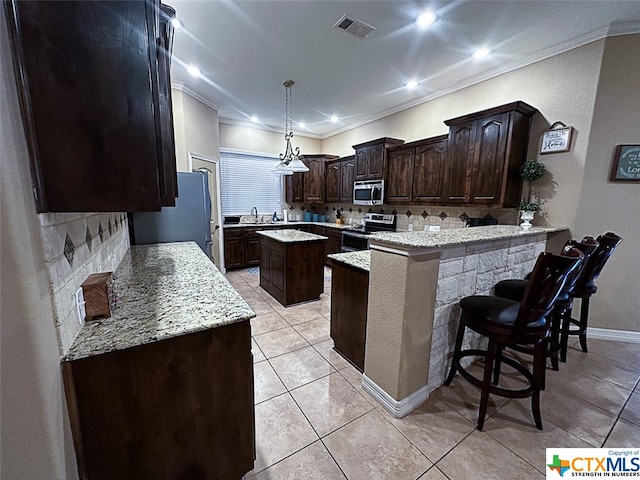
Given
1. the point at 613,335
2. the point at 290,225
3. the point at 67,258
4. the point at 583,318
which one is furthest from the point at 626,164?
the point at 290,225

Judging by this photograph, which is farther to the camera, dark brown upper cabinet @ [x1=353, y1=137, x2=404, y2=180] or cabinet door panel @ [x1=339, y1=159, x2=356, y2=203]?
cabinet door panel @ [x1=339, y1=159, x2=356, y2=203]

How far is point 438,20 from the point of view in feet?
7.58

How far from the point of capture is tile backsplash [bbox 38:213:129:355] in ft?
2.58

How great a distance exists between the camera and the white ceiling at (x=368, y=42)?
219 centimetres

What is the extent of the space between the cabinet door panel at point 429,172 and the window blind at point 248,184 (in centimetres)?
335

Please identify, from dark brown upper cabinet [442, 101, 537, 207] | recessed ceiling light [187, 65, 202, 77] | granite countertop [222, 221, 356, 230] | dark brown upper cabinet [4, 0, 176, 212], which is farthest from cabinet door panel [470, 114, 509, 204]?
recessed ceiling light [187, 65, 202, 77]

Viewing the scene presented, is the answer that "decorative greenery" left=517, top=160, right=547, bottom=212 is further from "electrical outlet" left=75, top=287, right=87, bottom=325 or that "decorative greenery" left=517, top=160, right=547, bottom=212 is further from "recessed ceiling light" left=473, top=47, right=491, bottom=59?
"electrical outlet" left=75, top=287, right=87, bottom=325

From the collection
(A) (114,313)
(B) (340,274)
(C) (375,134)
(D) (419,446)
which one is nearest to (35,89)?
(A) (114,313)

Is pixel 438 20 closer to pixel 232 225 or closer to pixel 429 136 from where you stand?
pixel 429 136

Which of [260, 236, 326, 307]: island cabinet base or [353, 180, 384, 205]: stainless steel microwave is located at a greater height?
[353, 180, 384, 205]: stainless steel microwave

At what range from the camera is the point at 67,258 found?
2.97ft

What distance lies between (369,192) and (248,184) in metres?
2.78

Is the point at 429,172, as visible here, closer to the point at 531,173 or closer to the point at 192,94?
the point at 531,173

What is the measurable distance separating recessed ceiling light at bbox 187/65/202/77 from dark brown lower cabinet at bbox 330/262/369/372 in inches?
123
